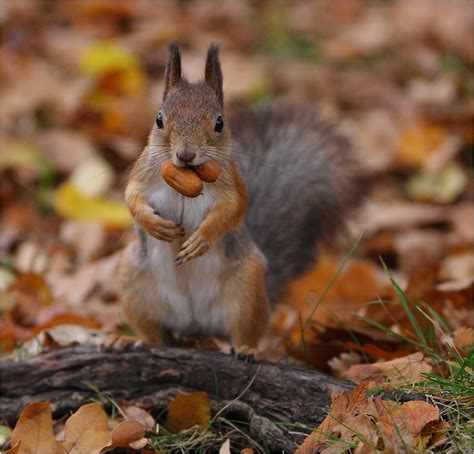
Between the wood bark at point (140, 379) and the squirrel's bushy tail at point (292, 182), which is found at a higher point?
the squirrel's bushy tail at point (292, 182)

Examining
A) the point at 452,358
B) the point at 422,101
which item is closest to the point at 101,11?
the point at 422,101

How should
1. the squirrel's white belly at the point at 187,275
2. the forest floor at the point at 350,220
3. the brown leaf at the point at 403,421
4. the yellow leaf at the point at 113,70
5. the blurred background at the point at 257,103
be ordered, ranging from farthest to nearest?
the yellow leaf at the point at 113,70, the blurred background at the point at 257,103, the squirrel's white belly at the point at 187,275, the forest floor at the point at 350,220, the brown leaf at the point at 403,421

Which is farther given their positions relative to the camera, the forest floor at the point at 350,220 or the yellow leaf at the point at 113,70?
the yellow leaf at the point at 113,70

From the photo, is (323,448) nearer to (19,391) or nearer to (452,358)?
(452,358)

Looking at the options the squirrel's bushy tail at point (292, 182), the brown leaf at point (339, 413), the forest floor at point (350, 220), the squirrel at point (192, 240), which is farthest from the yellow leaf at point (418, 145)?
the brown leaf at point (339, 413)

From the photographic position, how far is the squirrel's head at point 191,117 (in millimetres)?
2506

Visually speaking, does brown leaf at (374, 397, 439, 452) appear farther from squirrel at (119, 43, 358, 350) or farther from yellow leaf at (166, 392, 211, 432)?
squirrel at (119, 43, 358, 350)

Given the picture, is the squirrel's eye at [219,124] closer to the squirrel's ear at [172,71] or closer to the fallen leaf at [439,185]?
the squirrel's ear at [172,71]

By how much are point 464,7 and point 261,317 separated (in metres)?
4.23

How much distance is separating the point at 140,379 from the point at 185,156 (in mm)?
638

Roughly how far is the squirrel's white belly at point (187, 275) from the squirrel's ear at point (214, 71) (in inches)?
11.7

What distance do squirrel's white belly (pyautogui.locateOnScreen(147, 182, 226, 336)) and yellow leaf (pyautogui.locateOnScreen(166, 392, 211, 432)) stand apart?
14.3 inches

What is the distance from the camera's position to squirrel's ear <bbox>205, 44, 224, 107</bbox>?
2648mm

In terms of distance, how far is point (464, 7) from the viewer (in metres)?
6.37
